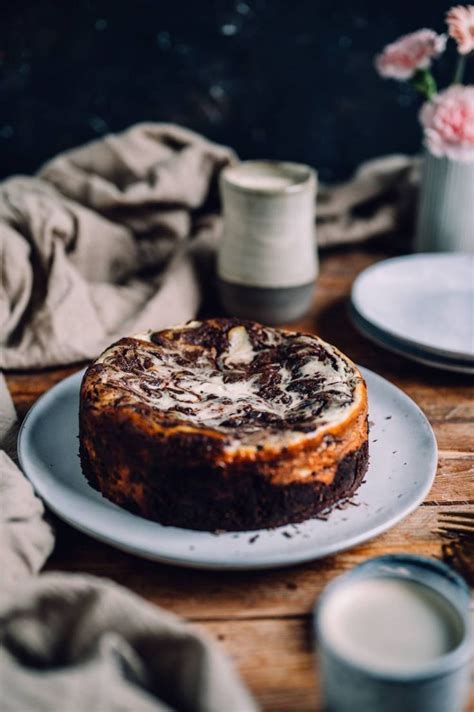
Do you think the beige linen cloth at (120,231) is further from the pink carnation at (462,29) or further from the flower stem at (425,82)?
the pink carnation at (462,29)

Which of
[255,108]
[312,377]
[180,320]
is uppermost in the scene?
[255,108]

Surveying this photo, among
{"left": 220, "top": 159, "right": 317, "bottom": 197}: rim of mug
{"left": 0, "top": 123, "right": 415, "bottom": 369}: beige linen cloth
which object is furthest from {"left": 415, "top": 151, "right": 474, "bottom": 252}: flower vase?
{"left": 220, "top": 159, "right": 317, "bottom": 197}: rim of mug

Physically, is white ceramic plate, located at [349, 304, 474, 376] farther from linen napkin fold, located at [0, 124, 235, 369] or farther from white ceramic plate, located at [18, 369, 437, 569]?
linen napkin fold, located at [0, 124, 235, 369]

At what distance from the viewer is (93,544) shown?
1269 millimetres

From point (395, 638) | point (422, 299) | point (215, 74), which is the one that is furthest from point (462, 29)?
point (395, 638)

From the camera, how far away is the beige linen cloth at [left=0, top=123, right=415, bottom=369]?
1827 millimetres

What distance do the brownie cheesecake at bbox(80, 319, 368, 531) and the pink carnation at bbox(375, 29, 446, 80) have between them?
919 mm

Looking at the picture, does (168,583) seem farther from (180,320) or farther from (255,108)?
(255,108)

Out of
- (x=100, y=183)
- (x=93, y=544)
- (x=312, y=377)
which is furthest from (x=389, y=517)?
(x=100, y=183)

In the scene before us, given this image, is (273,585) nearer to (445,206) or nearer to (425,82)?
(445,206)

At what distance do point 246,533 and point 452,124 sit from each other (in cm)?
119

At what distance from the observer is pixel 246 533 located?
121 centimetres

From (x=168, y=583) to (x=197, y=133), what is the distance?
1535mm

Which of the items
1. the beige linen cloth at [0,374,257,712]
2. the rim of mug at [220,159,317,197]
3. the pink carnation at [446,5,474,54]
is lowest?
the beige linen cloth at [0,374,257,712]
